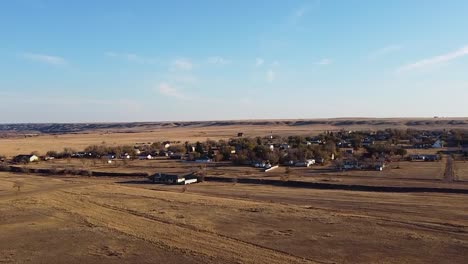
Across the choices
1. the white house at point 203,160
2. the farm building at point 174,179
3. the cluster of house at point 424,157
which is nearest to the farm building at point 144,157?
the white house at point 203,160

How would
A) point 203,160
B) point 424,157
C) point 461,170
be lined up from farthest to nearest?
point 203,160, point 424,157, point 461,170

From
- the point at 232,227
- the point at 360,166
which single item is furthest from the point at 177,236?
the point at 360,166

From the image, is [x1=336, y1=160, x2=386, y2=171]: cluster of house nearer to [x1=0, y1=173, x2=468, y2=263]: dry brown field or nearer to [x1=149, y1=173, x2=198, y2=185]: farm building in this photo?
[x1=0, y1=173, x2=468, y2=263]: dry brown field

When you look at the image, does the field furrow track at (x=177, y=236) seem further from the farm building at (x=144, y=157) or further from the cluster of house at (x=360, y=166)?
the farm building at (x=144, y=157)

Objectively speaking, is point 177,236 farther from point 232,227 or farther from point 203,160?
point 203,160

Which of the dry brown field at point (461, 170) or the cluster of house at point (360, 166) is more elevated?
the cluster of house at point (360, 166)

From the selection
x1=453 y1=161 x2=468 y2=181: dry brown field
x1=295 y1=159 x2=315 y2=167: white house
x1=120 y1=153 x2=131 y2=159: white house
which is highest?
x1=120 y1=153 x2=131 y2=159: white house

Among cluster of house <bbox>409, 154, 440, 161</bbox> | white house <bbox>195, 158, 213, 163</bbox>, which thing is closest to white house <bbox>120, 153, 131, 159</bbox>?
white house <bbox>195, 158, 213, 163</bbox>

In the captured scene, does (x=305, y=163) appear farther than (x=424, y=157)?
No
